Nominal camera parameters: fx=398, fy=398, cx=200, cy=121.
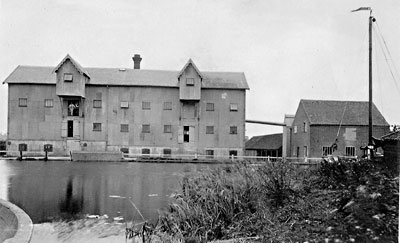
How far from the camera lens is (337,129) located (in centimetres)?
1658

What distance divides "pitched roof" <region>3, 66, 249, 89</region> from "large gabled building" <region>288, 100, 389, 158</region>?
1318 cm

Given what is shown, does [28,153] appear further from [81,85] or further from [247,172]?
[247,172]

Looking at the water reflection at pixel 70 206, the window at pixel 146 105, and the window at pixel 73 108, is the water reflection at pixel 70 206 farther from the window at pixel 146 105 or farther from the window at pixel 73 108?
the window at pixel 73 108

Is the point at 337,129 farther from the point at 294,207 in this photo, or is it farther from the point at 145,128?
the point at 145,128

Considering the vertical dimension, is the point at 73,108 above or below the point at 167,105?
below

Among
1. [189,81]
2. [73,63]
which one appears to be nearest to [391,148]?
[189,81]

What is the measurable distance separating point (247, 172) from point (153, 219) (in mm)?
2358

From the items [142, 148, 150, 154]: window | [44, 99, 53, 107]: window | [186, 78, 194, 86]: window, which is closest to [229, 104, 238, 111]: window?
[186, 78, 194, 86]: window

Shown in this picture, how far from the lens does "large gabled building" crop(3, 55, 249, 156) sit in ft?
135

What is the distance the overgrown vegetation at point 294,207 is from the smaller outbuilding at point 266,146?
40.8 meters

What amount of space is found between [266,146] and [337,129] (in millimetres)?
36773

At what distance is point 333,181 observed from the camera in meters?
7.01

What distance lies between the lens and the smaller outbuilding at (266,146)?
166ft

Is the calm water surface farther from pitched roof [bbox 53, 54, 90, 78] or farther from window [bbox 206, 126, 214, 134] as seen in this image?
pitched roof [bbox 53, 54, 90, 78]
